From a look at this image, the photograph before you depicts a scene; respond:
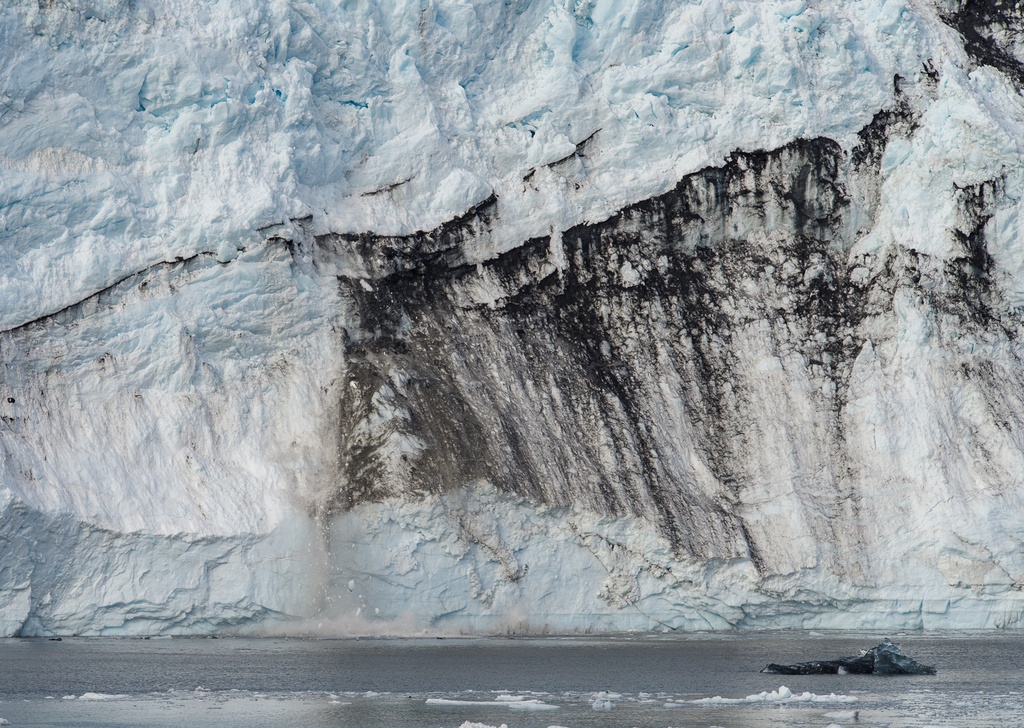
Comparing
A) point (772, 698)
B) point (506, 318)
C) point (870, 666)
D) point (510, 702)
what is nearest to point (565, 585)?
point (506, 318)

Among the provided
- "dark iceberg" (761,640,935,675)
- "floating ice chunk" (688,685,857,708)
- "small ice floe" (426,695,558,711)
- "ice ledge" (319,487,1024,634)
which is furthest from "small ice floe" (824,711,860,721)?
"ice ledge" (319,487,1024,634)

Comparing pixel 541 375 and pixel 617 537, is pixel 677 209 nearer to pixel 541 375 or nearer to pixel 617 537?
pixel 541 375

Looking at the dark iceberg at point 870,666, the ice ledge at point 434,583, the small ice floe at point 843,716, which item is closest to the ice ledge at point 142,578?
the ice ledge at point 434,583

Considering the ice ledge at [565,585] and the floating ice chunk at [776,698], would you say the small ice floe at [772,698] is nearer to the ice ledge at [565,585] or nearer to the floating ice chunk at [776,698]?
the floating ice chunk at [776,698]

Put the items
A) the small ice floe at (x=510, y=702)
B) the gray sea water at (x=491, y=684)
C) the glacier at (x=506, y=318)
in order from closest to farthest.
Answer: the gray sea water at (x=491, y=684), the small ice floe at (x=510, y=702), the glacier at (x=506, y=318)

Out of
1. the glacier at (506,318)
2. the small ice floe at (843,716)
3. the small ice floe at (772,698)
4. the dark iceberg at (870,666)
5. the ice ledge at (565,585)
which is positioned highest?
the glacier at (506,318)

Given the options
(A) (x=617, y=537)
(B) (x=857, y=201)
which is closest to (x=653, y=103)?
(B) (x=857, y=201)

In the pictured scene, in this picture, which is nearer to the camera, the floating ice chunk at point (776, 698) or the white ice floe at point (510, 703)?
the white ice floe at point (510, 703)

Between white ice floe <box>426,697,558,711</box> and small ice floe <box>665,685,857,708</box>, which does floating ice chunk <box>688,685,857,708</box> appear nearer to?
small ice floe <box>665,685,857,708</box>
